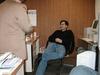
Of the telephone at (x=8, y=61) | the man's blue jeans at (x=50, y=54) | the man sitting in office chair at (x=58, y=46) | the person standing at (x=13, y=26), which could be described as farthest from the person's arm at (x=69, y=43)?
the telephone at (x=8, y=61)

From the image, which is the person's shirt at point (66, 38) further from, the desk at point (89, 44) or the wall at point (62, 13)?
the wall at point (62, 13)

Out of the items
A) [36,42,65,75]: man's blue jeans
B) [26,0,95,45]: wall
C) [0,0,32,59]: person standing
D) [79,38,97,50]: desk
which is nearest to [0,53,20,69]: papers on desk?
[0,0,32,59]: person standing

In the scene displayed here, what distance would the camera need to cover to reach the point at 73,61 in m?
6.44

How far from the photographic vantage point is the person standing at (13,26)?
10.2 ft

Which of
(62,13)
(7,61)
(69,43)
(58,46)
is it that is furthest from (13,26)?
(62,13)

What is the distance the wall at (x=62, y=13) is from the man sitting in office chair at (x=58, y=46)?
125 centimetres

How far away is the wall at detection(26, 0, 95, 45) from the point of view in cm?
670

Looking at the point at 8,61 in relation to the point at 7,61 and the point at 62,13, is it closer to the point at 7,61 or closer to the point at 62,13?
the point at 7,61

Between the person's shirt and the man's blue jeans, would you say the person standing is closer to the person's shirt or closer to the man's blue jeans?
the man's blue jeans

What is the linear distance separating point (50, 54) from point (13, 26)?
1852 millimetres

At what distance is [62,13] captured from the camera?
22.1ft

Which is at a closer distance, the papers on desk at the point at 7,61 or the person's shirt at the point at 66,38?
the papers on desk at the point at 7,61

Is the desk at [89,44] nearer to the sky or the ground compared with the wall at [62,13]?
nearer to the ground

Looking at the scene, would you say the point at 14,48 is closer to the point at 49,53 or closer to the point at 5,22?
the point at 5,22
